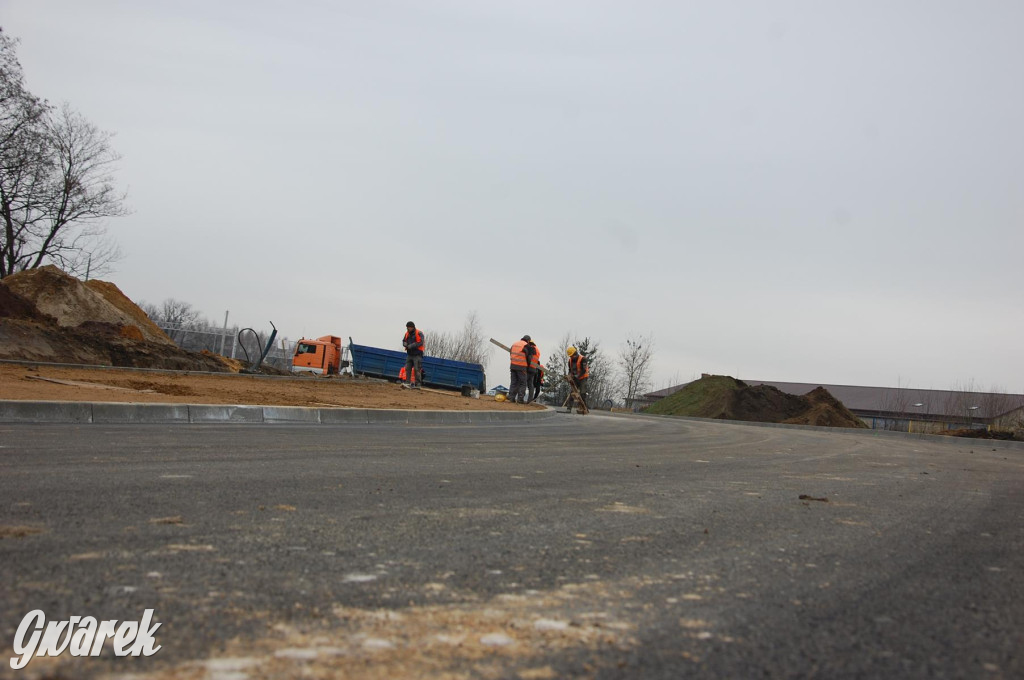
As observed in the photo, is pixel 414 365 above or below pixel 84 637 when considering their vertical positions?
above

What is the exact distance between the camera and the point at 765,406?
3688 cm

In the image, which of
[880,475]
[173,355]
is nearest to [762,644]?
[880,475]

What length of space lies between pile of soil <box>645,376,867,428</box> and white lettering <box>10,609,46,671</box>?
113ft

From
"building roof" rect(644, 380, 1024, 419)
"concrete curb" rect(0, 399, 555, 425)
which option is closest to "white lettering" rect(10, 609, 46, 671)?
"concrete curb" rect(0, 399, 555, 425)

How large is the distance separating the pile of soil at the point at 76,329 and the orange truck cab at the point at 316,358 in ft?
28.5

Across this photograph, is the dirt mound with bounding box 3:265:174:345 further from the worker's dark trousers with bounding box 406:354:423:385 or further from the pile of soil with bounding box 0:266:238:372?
the worker's dark trousers with bounding box 406:354:423:385

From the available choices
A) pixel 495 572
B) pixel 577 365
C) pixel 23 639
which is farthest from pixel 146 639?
pixel 577 365

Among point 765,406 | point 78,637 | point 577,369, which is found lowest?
point 78,637

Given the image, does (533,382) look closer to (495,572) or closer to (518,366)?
(518,366)

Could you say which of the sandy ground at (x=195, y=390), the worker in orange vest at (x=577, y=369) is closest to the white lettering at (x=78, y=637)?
the sandy ground at (x=195, y=390)

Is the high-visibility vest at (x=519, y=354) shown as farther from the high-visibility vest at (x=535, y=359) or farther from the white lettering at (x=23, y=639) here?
the white lettering at (x=23, y=639)

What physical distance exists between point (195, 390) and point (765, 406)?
2816 cm

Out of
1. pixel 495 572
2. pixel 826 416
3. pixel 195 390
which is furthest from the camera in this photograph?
pixel 826 416

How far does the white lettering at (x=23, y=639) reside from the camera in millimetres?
2072
